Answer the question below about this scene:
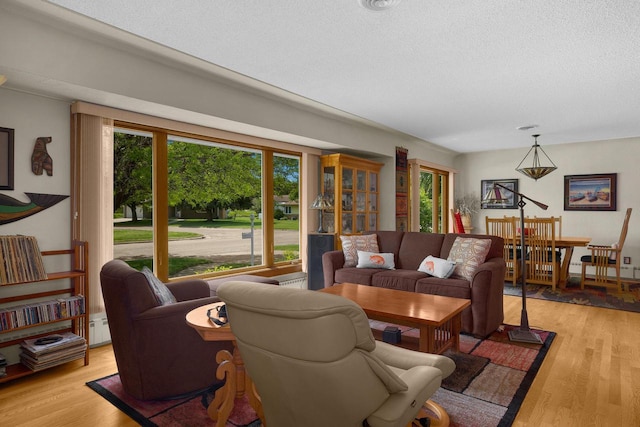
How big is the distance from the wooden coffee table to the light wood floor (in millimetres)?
655

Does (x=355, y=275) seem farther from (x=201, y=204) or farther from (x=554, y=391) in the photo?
(x=554, y=391)

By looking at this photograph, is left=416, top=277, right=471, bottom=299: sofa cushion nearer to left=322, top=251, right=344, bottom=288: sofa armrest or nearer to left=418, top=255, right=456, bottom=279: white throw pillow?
left=418, top=255, right=456, bottom=279: white throw pillow

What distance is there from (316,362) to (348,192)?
4.42 meters

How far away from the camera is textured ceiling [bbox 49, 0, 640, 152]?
2.31 m

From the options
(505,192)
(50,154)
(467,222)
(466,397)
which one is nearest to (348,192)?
(466,397)

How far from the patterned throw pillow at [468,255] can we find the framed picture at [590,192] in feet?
13.5

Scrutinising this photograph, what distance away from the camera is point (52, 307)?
2902 millimetres

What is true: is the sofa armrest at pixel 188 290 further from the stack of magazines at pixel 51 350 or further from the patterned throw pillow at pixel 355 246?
the patterned throw pillow at pixel 355 246

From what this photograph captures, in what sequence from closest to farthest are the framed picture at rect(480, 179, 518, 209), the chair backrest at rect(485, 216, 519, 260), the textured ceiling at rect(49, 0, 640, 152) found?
1. the textured ceiling at rect(49, 0, 640, 152)
2. the chair backrest at rect(485, 216, 519, 260)
3. the framed picture at rect(480, 179, 518, 209)

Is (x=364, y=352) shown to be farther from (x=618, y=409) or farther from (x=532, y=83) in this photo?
(x=532, y=83)

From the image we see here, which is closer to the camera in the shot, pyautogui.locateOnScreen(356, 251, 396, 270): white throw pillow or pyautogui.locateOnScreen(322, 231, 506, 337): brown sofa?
pyautogui.locateOnScreen(322, 231, 506, 337): brown sofa

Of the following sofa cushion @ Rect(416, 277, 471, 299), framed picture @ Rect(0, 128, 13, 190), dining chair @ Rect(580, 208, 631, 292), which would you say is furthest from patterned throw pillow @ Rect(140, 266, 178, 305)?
dining chair @ Rect(580, 208, 631, 292)

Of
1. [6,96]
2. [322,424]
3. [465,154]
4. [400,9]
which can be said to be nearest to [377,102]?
[400,9]

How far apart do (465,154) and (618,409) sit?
6.62 meters
